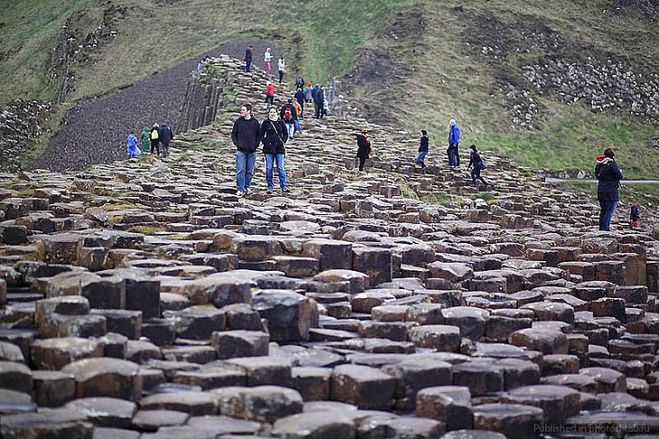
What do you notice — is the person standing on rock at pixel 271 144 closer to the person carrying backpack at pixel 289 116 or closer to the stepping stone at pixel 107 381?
the person carrying backpack at pixel 289 116

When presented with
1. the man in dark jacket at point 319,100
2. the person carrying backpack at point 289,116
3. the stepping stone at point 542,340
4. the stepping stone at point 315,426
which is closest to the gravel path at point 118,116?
the man in dark jacket at point 319,100

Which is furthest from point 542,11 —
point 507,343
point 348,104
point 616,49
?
point 507,343

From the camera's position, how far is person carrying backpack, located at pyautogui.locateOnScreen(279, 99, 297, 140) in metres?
38.3

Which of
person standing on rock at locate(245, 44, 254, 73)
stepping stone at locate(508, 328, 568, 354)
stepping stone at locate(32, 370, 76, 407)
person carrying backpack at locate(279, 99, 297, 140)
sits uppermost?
person standing on rock at locate(245, 44, 254, 73)

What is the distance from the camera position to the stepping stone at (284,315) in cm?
1191

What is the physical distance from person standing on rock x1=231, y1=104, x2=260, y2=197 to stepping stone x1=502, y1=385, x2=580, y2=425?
13.4m

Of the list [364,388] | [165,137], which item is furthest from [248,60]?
[364,388]

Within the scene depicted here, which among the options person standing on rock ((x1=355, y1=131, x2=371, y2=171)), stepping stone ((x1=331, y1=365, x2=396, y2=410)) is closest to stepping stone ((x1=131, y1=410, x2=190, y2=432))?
stepping stone ((x1=331, y1=365, x2=396, y2=410))

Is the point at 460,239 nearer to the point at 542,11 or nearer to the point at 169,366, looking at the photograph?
the point at 169,366

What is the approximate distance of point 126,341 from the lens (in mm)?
10172

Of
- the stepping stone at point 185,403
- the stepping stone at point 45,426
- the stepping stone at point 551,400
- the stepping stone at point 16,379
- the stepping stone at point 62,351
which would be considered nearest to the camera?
the stepping stone at point 45,426

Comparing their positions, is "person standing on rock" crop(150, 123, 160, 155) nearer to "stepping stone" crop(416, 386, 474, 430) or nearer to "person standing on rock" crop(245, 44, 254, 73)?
"person standing on rock" crop(245, 44, 254, 73)

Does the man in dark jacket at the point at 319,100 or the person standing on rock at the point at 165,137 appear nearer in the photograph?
the person standing on rock at the point at 165,137

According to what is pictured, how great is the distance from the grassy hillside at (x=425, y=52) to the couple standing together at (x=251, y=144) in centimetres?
3074
